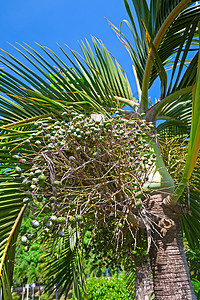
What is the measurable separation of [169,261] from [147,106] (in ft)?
4.55

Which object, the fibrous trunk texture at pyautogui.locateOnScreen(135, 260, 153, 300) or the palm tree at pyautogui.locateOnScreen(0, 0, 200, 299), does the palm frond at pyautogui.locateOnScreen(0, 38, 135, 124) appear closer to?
the palm tree at pyautogui.locateOnScreen(0, 0, 200, 299)

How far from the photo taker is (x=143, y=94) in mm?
2438

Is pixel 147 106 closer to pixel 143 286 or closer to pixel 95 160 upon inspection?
pixel 95 160

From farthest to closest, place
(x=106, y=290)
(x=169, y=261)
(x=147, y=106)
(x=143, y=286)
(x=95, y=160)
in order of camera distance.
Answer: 1. (x=106, y=290)
2. (x=143, y=286)
3. (x=147, y=106)
4. (x=169, y=261)
5. (x=95, y=160)

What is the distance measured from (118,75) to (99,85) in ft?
1.55

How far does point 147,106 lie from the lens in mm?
2467

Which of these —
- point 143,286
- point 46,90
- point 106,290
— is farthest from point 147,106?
point 106,290

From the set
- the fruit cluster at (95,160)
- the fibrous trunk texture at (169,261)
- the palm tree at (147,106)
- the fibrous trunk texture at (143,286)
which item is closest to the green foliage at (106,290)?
the fibrous trunk texture at (143,286)

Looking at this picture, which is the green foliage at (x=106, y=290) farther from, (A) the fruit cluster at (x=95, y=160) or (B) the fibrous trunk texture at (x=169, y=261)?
(A) the fruit cluster at (x=95, y=160)

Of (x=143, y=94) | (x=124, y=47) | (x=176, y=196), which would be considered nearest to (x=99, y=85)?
(x=143, y=94)

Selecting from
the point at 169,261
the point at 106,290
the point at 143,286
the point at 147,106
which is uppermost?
the point at 147,106

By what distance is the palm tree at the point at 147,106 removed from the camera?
176 cm

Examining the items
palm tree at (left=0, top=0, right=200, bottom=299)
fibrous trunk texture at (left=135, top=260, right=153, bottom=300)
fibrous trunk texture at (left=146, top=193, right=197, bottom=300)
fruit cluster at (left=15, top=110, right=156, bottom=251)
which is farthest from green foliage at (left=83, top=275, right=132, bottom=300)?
fruit cluster at (left=15, top=110, right=156, bottom=251)

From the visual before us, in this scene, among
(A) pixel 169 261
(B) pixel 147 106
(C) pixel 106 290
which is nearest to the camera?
(A) pixel 169 261
